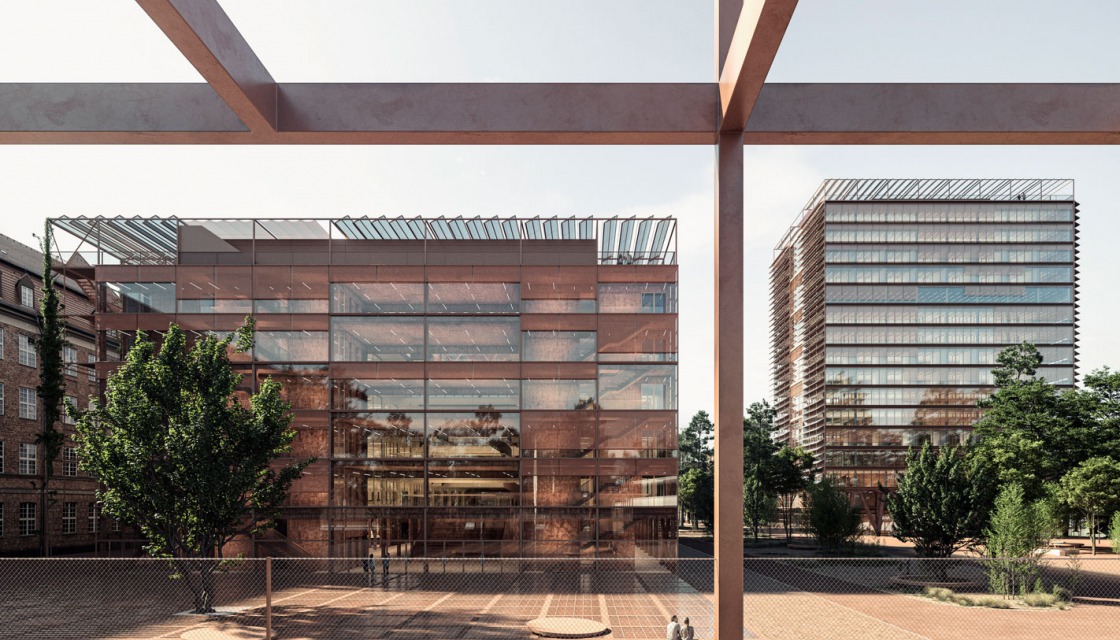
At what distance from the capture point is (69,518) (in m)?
48.4

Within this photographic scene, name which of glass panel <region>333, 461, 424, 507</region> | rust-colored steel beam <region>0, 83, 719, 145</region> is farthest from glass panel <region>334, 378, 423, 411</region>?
rust-colored steel beam <region>0, 83, 719, 145</region>

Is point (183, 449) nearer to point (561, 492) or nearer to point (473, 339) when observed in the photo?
point (473, 339)

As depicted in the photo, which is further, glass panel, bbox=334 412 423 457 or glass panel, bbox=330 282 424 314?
glass panel, bbox=330 282 424 314

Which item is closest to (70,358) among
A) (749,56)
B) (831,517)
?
(831,517)

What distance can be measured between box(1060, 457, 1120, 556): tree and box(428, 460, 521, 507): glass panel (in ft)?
114

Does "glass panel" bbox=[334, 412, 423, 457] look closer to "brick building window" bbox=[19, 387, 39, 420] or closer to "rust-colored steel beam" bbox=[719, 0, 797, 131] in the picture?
"brick building window" bbox=[19, 387, 39, 420]

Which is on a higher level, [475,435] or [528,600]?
[475,435]

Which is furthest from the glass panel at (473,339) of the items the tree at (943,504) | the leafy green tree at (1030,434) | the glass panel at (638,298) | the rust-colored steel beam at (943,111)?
the leafy green tree at (1030,434)

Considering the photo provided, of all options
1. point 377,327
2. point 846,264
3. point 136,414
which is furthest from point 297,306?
point 846,264

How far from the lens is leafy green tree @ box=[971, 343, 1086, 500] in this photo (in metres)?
51.6

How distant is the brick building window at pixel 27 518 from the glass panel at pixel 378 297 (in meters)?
24.5

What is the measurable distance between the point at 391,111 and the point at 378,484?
106ft

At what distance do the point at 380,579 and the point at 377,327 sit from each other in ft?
39.5

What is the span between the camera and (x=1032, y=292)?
8675 cm
